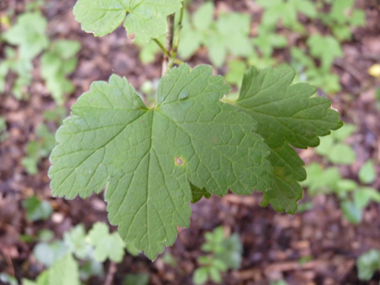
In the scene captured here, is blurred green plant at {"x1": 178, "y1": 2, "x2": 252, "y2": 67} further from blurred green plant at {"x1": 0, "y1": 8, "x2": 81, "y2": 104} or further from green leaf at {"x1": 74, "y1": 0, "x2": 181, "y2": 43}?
green leaf at {"x1": 74, "y1": 0, "x2": 181, "y2": 43}

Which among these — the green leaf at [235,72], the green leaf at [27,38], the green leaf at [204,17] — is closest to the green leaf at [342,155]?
the green leaf at [235,72]

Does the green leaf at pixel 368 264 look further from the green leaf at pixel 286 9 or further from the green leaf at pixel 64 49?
the green leaf at pixel 64 49

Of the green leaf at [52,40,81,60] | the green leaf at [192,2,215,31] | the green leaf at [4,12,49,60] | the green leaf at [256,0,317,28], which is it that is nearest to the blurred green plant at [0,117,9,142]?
the green leaf at [4,12,49,60]

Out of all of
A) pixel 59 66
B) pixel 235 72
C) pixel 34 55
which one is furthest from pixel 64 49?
pixel 235 72

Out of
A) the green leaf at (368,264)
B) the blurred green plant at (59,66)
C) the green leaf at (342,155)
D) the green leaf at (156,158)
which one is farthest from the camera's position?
the blurred green plant at (59,66)

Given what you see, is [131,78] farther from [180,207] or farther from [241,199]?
[180,207]

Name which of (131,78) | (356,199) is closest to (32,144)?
(131,78)

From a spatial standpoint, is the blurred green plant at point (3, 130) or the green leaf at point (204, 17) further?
the blurred green plant at point (3, 130)
